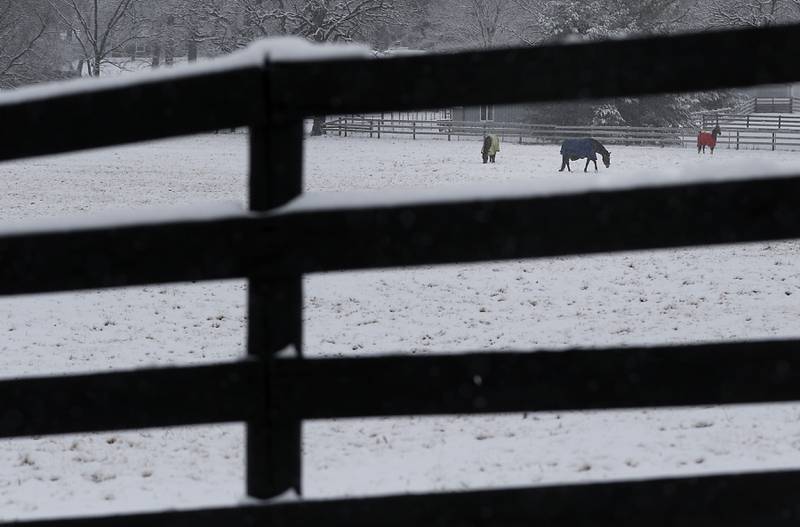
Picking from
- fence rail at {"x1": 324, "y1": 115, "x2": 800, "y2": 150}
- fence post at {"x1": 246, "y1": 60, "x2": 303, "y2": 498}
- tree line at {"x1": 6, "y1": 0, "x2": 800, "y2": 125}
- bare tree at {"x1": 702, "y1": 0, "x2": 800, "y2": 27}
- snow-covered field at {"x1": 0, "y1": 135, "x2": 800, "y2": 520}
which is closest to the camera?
fence post at {"x1": 246, "y1": 60, "x2": 303, "y2": 498}

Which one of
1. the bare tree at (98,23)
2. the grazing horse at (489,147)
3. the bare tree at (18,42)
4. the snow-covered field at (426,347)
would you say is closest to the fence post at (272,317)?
the snow-covered field at (426,347)

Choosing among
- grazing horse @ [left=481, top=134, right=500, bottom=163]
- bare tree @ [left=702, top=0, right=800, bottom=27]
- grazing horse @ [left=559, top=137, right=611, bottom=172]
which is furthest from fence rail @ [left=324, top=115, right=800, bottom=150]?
grazing horse @ [left=559, top=137, right=611, bottom=172]

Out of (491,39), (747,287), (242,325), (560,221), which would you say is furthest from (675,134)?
(560,221)

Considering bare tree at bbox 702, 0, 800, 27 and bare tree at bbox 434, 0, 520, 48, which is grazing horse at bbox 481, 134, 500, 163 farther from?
bare tree at bbox 434, 0, 520, 48

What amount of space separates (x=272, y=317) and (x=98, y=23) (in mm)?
60435

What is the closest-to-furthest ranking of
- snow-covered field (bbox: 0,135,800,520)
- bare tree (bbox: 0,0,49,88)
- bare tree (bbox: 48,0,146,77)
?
snow-covered field (bbox: 0,135,800,520), bare tree (bbox: 0,0,49,88), bare tree (bbox: 48,0,146,77)

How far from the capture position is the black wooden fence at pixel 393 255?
2.46 metres

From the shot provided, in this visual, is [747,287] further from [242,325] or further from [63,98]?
[63,98]

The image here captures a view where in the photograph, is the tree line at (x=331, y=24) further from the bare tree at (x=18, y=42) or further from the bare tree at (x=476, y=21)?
the bare tree at (x=476, y=21)

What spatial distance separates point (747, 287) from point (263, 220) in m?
11.2

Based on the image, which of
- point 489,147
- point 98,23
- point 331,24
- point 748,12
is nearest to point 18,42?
point 98,23

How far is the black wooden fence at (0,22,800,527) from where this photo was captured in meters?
2.46

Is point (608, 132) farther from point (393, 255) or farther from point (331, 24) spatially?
point (393, 255)

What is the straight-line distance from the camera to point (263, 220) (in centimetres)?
248
